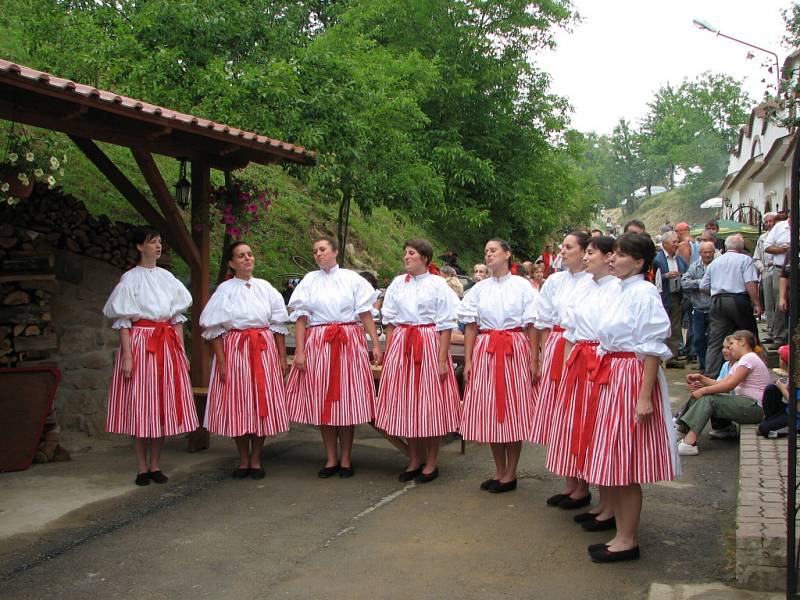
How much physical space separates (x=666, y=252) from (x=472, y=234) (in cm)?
1411

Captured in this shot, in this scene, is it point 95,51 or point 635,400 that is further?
point 95,51

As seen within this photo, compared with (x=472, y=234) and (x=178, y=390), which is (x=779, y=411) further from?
(x=472, y=234)

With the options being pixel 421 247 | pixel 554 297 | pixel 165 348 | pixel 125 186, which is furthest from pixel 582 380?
pixel 125 186

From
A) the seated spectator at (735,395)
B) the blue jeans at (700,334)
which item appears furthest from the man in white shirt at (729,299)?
the seated spectator at (735,395)

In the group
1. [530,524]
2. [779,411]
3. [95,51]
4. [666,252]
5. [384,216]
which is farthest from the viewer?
[384,216]

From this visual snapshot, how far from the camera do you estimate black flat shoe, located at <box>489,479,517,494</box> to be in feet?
18.9

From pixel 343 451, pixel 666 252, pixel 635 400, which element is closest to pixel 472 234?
pixel 666 252

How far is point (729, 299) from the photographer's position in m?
8.78

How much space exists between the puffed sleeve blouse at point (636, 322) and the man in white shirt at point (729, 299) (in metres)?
4.92

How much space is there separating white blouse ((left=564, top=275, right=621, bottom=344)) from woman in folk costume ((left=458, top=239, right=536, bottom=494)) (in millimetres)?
738

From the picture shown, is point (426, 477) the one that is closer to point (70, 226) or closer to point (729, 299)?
point (70, 226)

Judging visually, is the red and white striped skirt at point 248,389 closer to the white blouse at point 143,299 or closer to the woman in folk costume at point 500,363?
the white blouse at point 143,299

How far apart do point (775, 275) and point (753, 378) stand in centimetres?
367

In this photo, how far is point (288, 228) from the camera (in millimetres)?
15016
